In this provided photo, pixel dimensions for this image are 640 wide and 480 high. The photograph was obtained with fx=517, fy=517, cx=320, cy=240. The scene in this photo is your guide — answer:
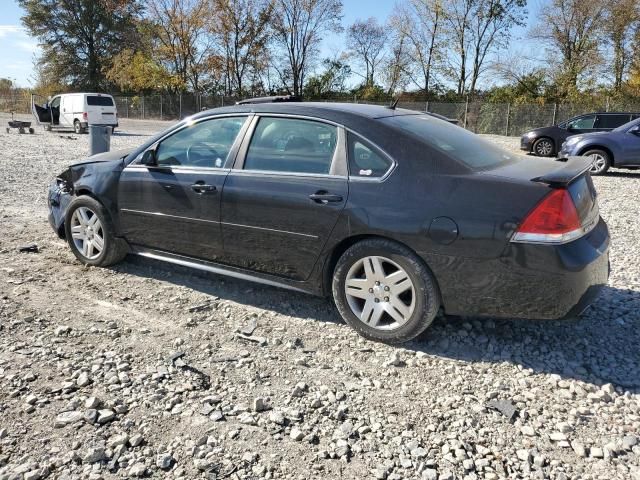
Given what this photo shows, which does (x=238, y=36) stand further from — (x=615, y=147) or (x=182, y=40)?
(x=615, y=147)

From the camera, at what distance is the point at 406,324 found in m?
3.42

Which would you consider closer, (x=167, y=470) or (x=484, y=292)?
(x=167, y=470)

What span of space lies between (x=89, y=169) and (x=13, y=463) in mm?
3175

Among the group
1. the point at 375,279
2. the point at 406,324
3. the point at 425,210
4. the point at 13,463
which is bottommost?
the point at 13,463

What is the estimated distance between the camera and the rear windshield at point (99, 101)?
23.9m

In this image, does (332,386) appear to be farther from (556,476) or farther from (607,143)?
(607,143)

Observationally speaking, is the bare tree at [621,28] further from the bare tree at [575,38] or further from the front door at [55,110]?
the front door at [55,110]

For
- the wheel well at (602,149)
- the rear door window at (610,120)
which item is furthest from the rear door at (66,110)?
the rear door window at (610,120)

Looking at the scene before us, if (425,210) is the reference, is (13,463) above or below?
below

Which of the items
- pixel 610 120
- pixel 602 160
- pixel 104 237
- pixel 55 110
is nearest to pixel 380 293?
pixel 104 237

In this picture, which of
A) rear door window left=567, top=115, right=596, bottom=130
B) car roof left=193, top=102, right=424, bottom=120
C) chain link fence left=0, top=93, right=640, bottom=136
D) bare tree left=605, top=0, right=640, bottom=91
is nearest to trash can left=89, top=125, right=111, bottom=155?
car roof left=193, top=102, right=424, bottom=120

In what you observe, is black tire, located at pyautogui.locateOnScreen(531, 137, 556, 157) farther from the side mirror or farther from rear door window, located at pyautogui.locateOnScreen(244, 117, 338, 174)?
the side mirror

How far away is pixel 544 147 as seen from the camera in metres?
17.9

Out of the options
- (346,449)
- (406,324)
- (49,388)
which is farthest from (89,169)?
(346,449)
